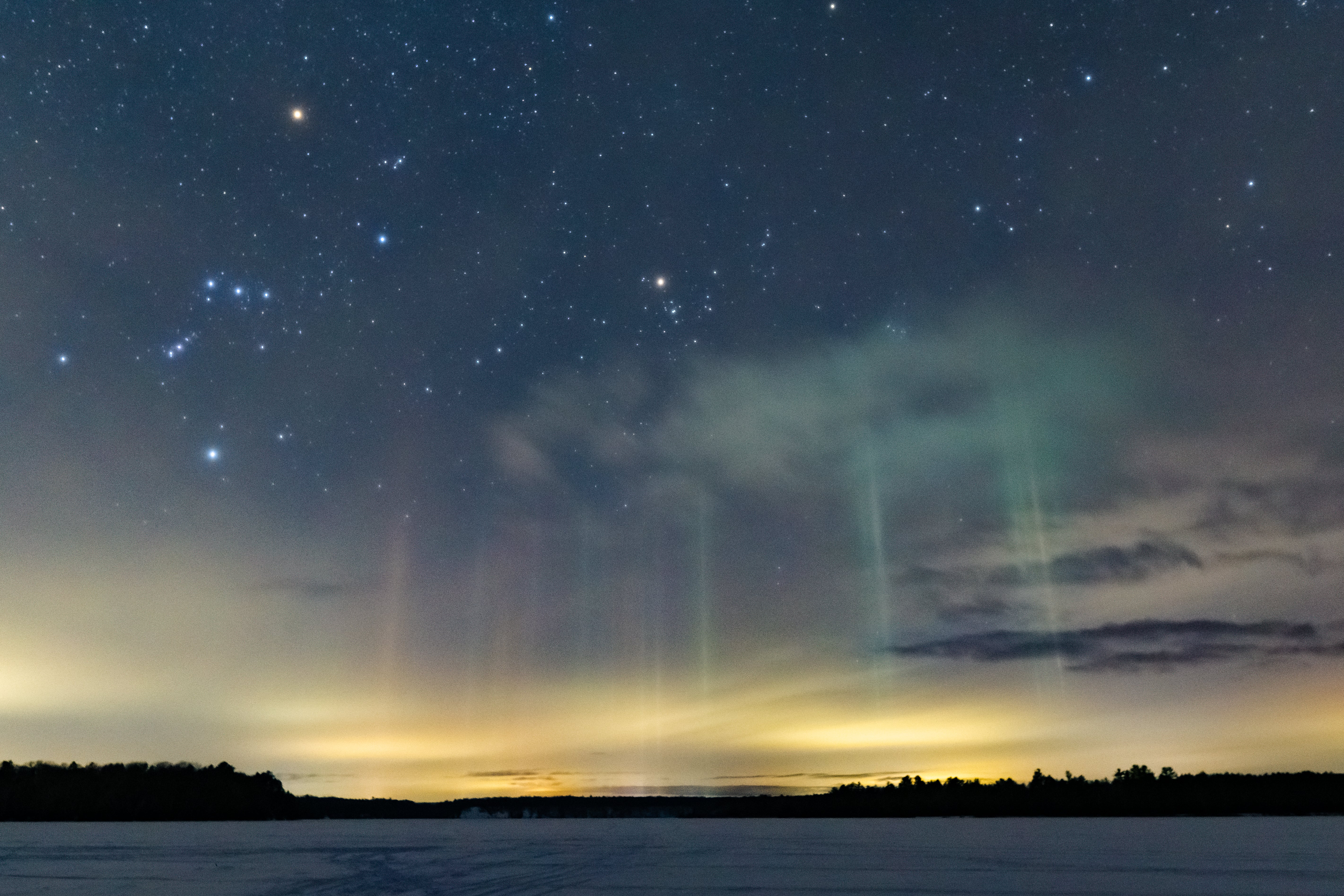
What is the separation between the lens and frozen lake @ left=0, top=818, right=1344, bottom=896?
83.4ft

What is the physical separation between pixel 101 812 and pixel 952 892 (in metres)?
163

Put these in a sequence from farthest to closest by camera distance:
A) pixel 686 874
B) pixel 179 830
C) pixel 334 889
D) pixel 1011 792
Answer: pixel 1011 792, pixel 179 830, pixel 686 874, pixel 334 889

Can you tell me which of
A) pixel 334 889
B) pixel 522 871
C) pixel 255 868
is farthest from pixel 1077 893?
pixel 255 868

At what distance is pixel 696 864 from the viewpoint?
36125 millimetres

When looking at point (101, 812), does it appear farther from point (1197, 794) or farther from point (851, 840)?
point (1197, 794)

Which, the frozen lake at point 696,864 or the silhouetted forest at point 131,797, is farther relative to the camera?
the silhouetted forest at point 131,797

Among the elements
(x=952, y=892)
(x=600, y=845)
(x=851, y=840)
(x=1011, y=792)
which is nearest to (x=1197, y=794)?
(x=1011, y=792)

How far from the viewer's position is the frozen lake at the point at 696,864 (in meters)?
25.4

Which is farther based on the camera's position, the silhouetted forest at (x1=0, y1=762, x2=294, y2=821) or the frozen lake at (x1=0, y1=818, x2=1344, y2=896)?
the silhouetted forest at (x1=0, y1=762, x2=294, y2=821)

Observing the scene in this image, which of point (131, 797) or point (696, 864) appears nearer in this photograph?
point (696, 864)

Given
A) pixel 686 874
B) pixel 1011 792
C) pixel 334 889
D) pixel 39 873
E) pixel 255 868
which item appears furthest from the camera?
pixel 1011 792

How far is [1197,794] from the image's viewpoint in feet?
493

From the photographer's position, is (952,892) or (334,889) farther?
(334,889)

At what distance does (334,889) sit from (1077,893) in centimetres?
1934
